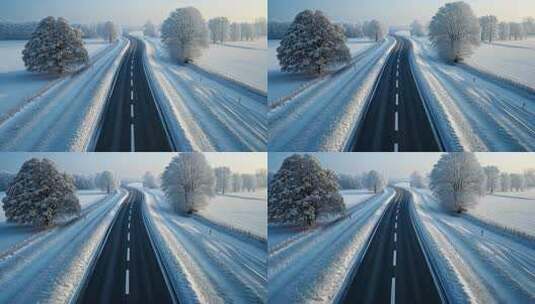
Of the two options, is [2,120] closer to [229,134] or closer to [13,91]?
[13,91]

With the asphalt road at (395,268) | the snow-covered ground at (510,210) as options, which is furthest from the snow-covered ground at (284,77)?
the snow-covered ground at (510,210)

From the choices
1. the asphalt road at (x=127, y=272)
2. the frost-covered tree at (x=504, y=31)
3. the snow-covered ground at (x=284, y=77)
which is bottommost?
the asphalt road at (x=127, y=272)

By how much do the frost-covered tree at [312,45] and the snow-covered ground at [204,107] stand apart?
4.05ft

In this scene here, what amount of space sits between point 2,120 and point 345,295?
28.4 ft

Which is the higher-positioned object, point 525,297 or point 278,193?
point 278,193

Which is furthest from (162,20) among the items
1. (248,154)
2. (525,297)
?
(525,297)

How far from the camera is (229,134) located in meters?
9.55

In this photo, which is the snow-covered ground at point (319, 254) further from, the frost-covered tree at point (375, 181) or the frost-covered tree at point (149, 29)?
the frost-covered tree at point (149, 29)

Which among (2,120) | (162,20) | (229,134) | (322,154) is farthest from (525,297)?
(2,120)

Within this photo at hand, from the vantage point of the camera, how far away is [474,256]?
30.1 feet

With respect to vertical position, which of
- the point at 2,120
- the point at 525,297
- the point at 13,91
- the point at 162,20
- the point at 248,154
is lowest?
the point at 525,297

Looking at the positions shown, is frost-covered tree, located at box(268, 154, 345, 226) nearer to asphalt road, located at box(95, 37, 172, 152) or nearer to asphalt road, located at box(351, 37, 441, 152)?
asphalt road, located at box(351, 37, 441, 152)

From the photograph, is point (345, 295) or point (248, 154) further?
point (248, 154)

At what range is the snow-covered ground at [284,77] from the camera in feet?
31.9
